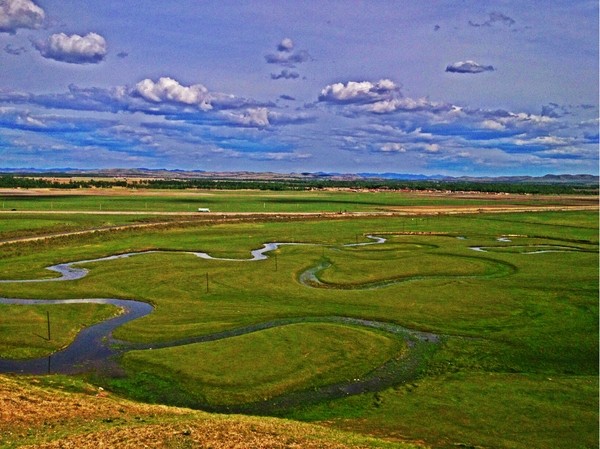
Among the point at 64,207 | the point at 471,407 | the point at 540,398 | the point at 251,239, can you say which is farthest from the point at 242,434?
the point at 64,207

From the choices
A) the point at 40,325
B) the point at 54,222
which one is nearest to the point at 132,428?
the point at 40,325

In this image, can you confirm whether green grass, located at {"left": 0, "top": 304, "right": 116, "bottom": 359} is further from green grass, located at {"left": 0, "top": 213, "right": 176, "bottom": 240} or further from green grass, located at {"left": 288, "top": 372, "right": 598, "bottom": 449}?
green grass, located at {"left": 0, "top": 213, "right": 176, "bottom": 240}

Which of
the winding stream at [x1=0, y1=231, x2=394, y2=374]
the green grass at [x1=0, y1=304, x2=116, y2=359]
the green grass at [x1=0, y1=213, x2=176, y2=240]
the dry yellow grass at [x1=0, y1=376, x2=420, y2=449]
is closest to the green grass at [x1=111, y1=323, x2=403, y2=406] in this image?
the winding stream at [x1=0, y1=231, x2=394, y2=374]

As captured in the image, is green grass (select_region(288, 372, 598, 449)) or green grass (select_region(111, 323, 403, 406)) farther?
green grass (select_region(111, 323, 403, 406))

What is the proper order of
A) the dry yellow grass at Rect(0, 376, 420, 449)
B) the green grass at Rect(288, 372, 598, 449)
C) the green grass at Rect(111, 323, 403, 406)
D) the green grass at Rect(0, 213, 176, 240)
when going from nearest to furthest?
the dry yellow grass at Rect(0, 376, 420, 449)
the green grass at Rect(288, 372, 598, 449)
the green grass at Rect(111, 323, 403, 406)
the green grass at Rect(0, 213, 176, 240)

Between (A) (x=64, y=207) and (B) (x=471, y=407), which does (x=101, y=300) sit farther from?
(A) (x=64, y=207)

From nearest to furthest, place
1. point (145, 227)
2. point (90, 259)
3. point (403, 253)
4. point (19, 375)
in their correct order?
point (19, 375)
point (90, 259)
point (403, 253)
point (145, 227)

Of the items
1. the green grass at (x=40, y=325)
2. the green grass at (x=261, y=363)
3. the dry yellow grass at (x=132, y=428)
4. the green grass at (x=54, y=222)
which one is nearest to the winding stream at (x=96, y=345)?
the green grass at (x=40, y=325)
